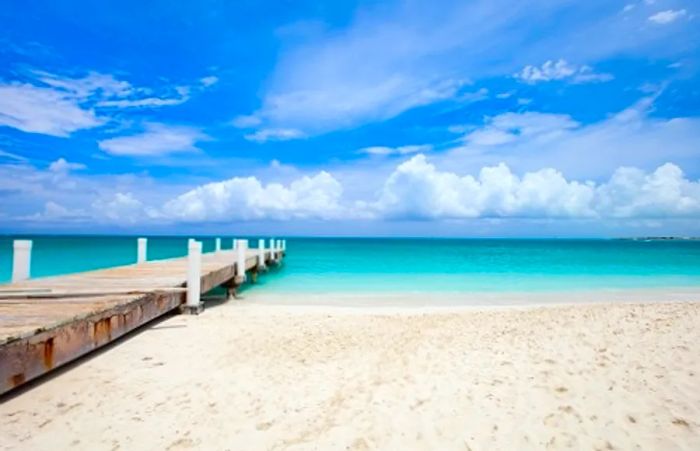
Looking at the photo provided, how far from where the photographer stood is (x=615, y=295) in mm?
16312

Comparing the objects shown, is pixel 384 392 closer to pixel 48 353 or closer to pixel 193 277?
pixel 48 353

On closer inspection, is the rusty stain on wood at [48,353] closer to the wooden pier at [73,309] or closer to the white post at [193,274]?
the wooden pier at [73,309]

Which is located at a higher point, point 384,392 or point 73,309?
point 73,309

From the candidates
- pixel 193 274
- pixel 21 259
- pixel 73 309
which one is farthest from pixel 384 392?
pixel 21 259

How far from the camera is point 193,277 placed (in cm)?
923

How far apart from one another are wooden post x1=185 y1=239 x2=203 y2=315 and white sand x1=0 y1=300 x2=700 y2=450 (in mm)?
1751

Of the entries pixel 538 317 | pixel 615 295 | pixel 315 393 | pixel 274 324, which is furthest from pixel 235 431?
pixel 615 295

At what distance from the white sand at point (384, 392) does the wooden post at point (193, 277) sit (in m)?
1.75

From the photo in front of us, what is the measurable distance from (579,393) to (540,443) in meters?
1.20

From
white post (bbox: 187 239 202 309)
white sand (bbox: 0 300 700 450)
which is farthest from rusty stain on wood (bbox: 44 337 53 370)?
white post (bbox: 187 239 202 309)

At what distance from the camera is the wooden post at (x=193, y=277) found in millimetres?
9195

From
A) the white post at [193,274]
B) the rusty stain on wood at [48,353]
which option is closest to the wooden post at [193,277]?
the white post at [193,274]

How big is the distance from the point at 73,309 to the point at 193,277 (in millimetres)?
3601

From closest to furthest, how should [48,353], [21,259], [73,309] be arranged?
[48,353] → [73,309] → [21,259]
